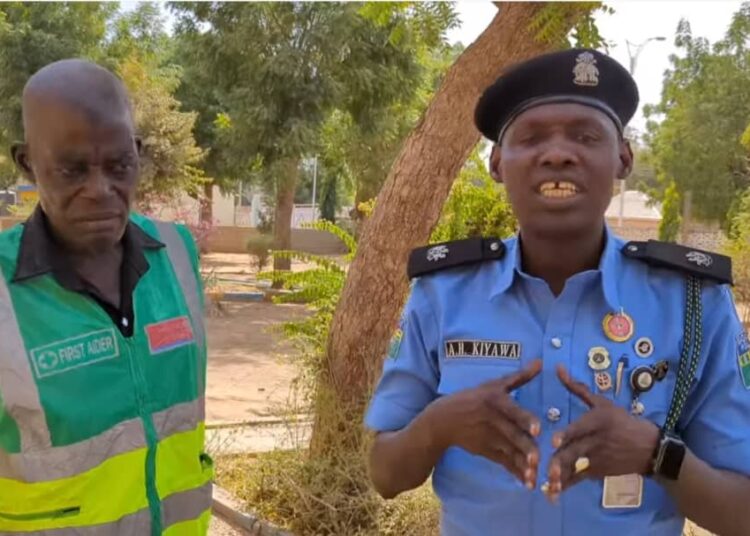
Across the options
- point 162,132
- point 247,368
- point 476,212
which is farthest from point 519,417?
point 162,132

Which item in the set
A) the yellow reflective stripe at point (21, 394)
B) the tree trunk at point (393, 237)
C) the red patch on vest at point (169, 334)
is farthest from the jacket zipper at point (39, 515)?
the tree trunk at point (393, 237)

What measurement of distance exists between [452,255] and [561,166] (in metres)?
0.30

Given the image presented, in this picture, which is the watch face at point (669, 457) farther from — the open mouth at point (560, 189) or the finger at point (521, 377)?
the open mouth at point (560, 189)

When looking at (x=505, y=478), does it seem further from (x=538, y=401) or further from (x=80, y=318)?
(x=80, y=318)

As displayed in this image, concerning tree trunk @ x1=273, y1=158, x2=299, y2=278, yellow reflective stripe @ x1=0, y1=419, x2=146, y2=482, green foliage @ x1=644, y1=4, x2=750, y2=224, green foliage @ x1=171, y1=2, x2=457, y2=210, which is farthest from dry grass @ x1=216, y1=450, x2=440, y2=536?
green foliage @ x1=644, y1=4, x2=750, y2=224

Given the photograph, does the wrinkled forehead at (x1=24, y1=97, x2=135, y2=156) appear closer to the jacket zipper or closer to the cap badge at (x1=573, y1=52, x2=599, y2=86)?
the jacket zipper

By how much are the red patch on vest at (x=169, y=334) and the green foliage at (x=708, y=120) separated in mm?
23029

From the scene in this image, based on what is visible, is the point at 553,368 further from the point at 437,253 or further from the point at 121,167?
the point at 121,167

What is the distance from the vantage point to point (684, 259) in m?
1.51

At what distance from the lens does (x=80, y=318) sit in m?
1.72

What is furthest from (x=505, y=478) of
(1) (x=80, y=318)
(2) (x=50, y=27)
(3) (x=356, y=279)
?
(2) (x=50, y=27)

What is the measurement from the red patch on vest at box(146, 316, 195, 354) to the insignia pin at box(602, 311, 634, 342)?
91 centimetres

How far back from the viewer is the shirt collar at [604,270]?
1482 mm

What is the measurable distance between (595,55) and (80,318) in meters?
1.11
